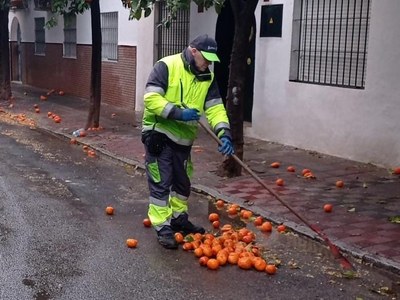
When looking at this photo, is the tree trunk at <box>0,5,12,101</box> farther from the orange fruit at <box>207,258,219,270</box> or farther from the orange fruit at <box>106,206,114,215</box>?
the orange fruit at <box>207,258,219,270</box>

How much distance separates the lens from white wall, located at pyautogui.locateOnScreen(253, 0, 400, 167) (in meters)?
9.09

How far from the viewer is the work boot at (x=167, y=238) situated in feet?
18.7

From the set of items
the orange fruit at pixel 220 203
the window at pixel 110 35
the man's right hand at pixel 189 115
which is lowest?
the orange fruit at pixel 220 203

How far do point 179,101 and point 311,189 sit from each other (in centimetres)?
301

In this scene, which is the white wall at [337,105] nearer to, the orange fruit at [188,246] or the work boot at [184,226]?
the work boot at [184,226]

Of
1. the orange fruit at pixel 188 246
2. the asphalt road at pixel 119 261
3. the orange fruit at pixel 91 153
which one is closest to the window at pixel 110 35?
the orange fruit at pixel 91 153

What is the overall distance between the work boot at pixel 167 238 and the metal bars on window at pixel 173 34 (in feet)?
30.0

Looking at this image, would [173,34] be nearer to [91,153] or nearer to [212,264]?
[91,153]

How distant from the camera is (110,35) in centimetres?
1836

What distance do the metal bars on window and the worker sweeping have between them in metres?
8.72

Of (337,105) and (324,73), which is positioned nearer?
(337,105)

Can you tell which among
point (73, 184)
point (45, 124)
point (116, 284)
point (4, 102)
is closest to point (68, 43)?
point (4, 102)

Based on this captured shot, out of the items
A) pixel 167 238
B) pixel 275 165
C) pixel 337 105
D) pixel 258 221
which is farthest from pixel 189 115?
pixel 337 105

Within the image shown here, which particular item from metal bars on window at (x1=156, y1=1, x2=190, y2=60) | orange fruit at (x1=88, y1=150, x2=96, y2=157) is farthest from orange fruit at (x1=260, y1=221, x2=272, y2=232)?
metal bars on window at (x1=156, y1=1, x2=190, y2=60)
